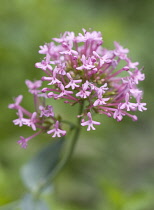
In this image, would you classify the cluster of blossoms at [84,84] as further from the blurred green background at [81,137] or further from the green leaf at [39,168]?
the blurred green background at [81,137]

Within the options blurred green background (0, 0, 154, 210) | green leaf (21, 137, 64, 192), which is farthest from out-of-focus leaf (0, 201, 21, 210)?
green leaf (21, 137, 64, 192)

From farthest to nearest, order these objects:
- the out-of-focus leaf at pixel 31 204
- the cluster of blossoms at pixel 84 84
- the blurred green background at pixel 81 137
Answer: the blurred green background at pixel 81 137, the out-of-focus leaf at pixel 31 204, the cluster of blossoms at pixel 84 84

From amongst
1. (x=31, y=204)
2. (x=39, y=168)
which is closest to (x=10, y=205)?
(x=31, y=204)

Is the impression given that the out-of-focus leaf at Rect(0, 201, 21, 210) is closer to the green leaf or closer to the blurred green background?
the blurred green background

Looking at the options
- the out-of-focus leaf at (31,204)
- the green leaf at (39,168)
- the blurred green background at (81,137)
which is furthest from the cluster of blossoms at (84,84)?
the blurred green background at (81,137)

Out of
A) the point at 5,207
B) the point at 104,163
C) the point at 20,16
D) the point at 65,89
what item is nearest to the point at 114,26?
the point at 20,16

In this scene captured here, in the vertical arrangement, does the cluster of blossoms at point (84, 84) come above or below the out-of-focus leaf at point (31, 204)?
above
